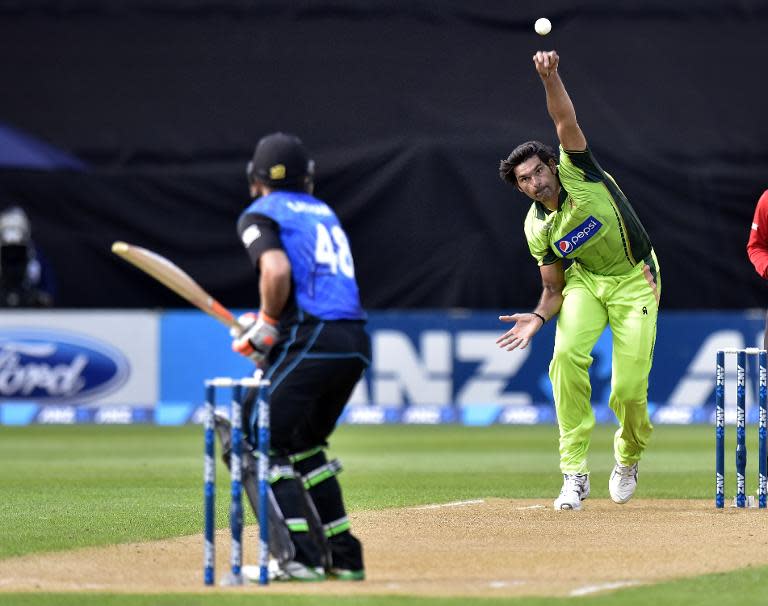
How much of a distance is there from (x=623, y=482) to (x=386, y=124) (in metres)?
12.8

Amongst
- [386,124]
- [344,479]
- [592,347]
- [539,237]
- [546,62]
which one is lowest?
[344,479]

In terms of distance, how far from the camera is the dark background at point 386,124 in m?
21.0

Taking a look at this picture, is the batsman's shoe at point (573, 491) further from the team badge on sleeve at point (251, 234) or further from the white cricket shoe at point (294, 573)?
the team badge on sleeve at point (251, 234)

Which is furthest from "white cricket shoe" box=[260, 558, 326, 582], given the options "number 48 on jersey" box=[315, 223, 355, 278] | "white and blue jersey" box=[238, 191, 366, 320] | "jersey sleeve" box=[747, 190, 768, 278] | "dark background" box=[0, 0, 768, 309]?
"dark background" box=[0, 0, 768, 309]

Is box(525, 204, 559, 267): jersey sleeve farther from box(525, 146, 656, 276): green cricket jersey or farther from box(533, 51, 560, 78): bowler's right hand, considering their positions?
box(533, 51, 560, 78): bowler's right hand

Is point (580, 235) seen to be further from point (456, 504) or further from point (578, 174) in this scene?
point (456, 504)

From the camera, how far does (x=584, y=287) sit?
31.5 feet

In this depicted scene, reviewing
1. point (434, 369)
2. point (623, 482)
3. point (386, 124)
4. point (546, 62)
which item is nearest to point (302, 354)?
point (546, 62)

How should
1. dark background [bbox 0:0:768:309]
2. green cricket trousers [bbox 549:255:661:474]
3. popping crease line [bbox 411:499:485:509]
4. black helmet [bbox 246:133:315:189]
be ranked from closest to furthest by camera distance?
black helmet [bbox 246:133:315:189] < green cricket trousers [bbox 549:255:661:474] < popping crease line [bbox 411:499:485:509] < dark background [bbox 0:0:768:309]

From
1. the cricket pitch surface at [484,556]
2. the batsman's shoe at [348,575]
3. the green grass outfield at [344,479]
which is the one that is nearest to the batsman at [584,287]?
the cricket pitch surface at [484,556]

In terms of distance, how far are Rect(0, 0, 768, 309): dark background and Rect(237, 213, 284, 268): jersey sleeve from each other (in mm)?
14004

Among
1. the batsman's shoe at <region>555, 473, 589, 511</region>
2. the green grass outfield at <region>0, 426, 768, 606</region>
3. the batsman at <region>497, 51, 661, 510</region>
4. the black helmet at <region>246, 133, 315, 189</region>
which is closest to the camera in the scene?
the green grass outfield at <region>0, 426, 768, 606</region>

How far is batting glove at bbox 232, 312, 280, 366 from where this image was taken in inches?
258

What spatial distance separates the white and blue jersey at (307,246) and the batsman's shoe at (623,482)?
3.45m
